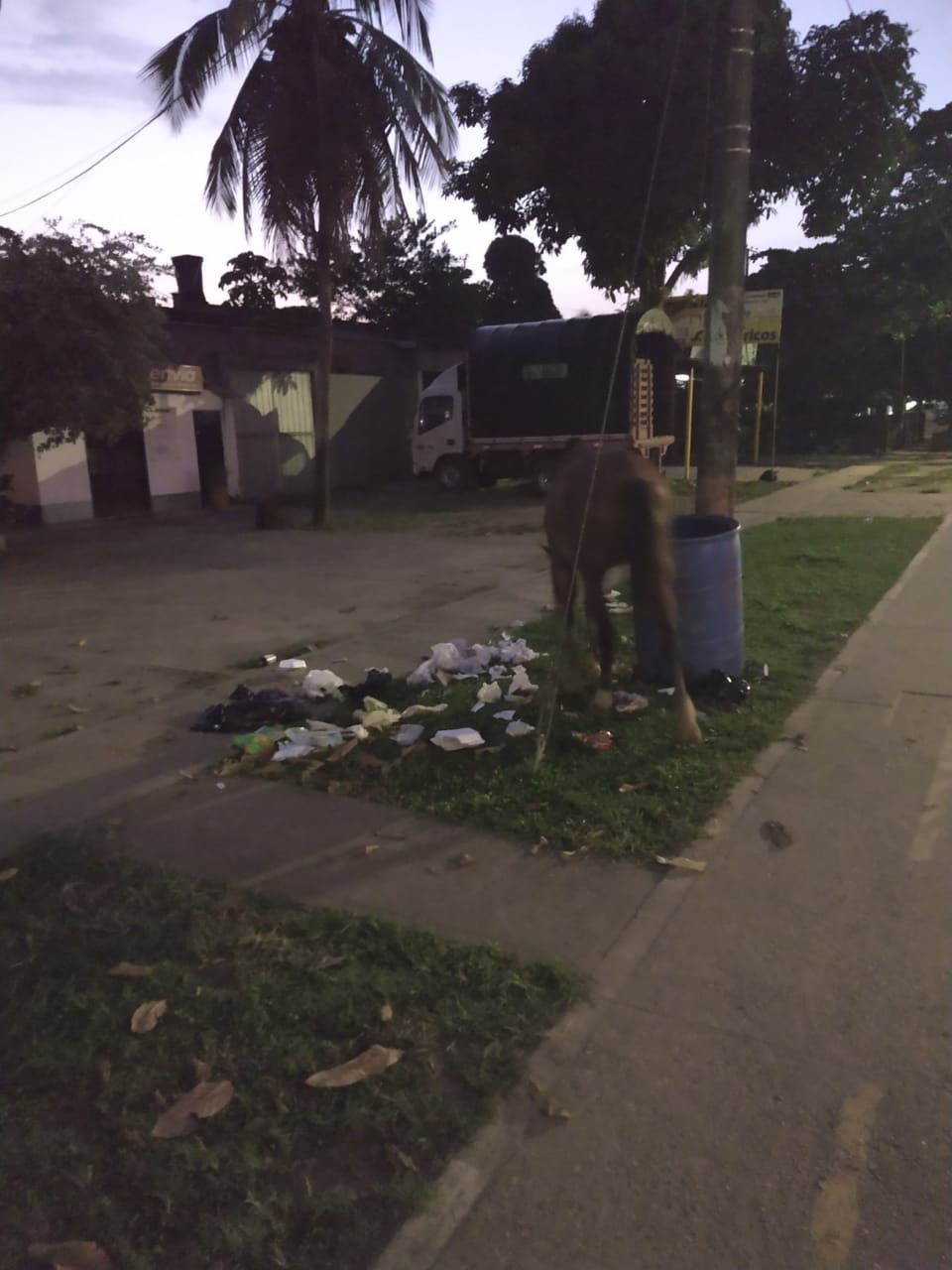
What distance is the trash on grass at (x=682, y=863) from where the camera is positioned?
4.10m

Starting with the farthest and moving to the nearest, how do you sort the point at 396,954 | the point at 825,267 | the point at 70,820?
the point at 825,267
the point at 70,820
the point at 396,954

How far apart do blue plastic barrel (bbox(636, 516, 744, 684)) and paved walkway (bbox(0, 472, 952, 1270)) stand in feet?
2.50

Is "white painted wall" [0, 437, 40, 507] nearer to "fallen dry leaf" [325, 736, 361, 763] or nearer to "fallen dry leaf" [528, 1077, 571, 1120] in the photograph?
"fallen dry leaf" [325, 736, 361, 763]

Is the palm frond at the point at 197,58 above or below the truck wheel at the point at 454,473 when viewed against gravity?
above

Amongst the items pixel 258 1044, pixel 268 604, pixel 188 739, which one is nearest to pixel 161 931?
pixel 258 1044

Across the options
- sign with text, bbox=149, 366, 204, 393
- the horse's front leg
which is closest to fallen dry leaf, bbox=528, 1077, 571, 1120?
A: the horse's front leg

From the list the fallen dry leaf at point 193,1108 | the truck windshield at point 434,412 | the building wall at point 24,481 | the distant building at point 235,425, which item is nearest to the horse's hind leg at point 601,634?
the fallen dry leaf at point 193,1108

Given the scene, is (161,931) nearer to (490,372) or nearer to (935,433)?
(490,372)

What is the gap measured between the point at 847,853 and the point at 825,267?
108 ft

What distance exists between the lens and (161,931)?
369 centimetres

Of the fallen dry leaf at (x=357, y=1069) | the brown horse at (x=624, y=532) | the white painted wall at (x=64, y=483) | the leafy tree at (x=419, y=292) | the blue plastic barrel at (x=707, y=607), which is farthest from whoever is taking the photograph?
the leafy tree at (x=419, y=292)

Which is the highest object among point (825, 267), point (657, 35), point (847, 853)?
point (657, 35)

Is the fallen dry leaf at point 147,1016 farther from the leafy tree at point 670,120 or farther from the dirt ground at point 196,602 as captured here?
the leafy tree at point 670,120

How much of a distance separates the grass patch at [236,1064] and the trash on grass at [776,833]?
1474mm
